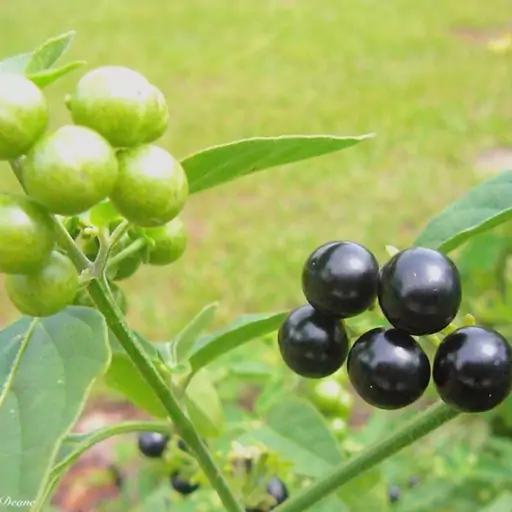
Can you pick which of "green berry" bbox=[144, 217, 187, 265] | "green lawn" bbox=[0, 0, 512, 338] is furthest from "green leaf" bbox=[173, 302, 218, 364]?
"green lawn" bbox=[0, 0, 512, 338]

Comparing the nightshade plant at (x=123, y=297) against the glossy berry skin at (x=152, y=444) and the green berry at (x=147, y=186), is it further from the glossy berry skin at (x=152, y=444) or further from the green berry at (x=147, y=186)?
the glossy berry skin at (x=152, y=444)

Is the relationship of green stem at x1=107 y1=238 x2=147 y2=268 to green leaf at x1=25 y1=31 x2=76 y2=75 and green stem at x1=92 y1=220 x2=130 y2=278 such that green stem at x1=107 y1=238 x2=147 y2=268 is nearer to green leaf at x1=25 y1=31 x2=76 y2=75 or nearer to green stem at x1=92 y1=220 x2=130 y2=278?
green stem at x1=92 y1=220 x2=130 y2=278

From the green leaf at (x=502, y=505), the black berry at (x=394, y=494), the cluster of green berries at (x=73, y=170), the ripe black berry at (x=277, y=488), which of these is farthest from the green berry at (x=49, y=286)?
the black berry at (x=394, y=494)

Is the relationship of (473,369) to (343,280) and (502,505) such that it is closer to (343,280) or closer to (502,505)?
(343,280)

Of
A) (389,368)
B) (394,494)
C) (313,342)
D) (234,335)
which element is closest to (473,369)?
(389,368)

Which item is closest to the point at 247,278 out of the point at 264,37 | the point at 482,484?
the point at 482,484
